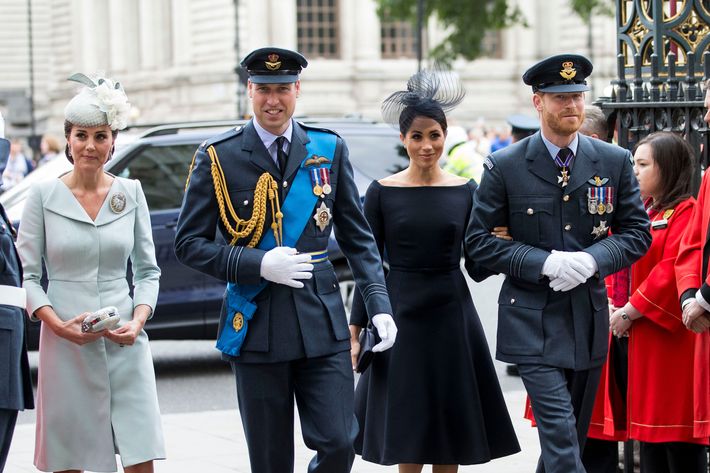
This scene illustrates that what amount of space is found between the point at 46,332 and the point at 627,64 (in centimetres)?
346

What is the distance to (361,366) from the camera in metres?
6.45

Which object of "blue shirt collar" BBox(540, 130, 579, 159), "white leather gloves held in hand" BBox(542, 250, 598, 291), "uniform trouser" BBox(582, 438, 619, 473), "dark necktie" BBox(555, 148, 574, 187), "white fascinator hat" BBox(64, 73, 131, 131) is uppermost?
"white fascinator hat" BBox(64, 73, 131, 131)

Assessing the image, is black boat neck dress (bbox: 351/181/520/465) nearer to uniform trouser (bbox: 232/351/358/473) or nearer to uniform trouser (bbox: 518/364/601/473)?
uniform trouser (bbox: 518/364/601/473)

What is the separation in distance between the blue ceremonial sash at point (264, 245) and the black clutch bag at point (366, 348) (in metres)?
0.61

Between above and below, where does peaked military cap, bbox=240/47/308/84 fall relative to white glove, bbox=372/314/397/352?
above

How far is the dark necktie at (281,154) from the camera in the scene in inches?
232

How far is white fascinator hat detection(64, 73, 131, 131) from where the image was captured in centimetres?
614

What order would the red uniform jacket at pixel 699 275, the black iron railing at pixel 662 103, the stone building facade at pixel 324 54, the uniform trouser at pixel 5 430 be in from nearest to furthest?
the uniform trouser at pixel 5 430 → the red uniform jacket at pixel 699 275 → the black iron railing at pixel 662 103 → the stone building facade at pixel 324 54

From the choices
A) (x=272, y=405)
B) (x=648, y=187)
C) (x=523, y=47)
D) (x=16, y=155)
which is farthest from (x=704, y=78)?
(x=523, y=47)

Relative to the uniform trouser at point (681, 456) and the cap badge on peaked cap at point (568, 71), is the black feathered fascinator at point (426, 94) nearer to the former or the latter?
the cap badge on peaked cap at point (568, 71)

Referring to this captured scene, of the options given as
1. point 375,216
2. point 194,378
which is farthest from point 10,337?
point 194,378

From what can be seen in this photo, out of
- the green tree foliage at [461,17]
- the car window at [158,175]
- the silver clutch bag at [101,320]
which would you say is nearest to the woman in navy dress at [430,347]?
the silver clutch bag at [101,320]

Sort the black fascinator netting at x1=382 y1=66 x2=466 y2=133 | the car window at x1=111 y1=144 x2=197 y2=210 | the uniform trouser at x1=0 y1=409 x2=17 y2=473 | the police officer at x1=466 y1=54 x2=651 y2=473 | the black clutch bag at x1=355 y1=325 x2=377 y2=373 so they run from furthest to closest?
the car window at x1=111 y1=144 x2=197 y2=210 → the black fascinator netting at x1=382 y1=66 x2=466 y2=133 → the black clutch bag at x1=355 y1=325 x2=377 y2=373 → the police officer at x1=466 y1=54 x2=651 y2=473 → the uniform trouser at x1=0 y1=409 x2=17 y2=473

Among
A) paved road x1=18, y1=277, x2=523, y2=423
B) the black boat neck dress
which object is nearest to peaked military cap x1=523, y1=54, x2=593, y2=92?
the black boat neck dress
